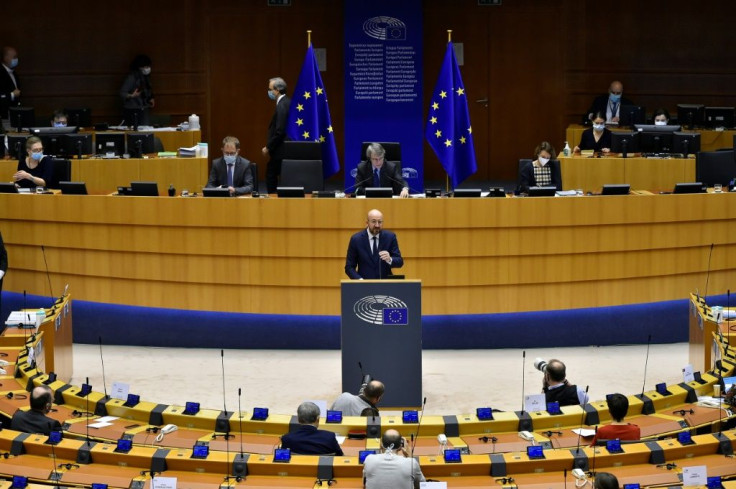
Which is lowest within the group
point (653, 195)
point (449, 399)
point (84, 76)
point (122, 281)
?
point (449, 399)

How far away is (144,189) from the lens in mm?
12617

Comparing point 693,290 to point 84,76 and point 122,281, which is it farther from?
point 84,76

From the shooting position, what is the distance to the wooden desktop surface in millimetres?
12258

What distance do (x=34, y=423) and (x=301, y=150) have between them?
6.38 metres

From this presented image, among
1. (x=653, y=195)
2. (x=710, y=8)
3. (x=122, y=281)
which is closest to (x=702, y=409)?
(x=653, y=195)

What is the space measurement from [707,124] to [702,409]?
9990 millimetres

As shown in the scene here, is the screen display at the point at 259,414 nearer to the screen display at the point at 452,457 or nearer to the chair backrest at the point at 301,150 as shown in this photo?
the screen display at the point at 452,457

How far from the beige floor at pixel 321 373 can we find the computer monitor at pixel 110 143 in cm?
363

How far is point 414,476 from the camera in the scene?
7129 mm

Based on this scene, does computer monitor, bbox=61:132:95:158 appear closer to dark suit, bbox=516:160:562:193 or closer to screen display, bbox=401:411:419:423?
dark suit, bbox=516:160:562:193

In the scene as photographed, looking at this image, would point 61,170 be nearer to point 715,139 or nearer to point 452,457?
point 452,457

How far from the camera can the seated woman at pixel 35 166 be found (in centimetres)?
1355

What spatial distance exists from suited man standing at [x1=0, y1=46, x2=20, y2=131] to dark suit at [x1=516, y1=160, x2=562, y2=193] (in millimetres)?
8555

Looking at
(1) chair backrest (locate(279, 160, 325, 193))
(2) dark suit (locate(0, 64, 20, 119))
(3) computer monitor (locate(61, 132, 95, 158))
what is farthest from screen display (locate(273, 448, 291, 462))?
(2) dark suit (locate(0, 64, 20, 119))
